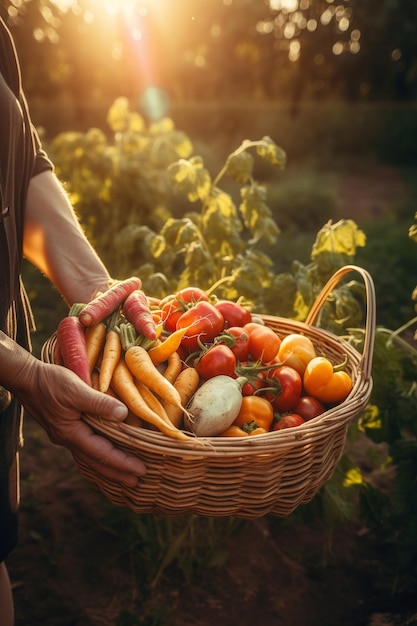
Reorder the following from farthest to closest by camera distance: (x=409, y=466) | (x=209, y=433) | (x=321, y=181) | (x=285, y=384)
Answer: (x=321, y=181) < (x=409, y=466) < (x=285, y=384) < (x=209, y=433)

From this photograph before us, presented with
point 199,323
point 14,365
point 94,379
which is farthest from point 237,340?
point 14,365

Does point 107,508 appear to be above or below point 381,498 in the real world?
below

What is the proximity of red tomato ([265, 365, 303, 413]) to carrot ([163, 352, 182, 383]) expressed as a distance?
0.89 ft

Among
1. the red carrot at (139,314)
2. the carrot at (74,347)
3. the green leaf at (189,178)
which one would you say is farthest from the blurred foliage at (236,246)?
the carrot at (74,347)

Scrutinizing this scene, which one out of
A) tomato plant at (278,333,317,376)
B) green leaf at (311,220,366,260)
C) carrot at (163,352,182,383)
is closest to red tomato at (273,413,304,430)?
tomato plant at (278,333,317,376)

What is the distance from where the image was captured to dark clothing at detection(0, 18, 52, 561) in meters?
1.78

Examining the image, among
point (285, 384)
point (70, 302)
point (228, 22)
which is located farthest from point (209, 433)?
point (228, 22)

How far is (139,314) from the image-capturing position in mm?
1855

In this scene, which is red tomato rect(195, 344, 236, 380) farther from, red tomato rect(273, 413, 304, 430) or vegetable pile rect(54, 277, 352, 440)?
red tomato rect(273, 413, 304, 430)

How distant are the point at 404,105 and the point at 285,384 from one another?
1674cm

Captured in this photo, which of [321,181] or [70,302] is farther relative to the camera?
[321,181]

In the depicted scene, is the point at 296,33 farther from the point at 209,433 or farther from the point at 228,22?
the point at 209,433

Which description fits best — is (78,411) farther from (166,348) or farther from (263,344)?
(263,344)

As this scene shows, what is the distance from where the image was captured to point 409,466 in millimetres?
2381
